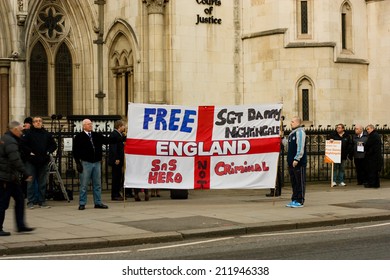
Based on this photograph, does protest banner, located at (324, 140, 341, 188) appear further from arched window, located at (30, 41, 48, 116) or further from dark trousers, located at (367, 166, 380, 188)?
arched window, located at (30, 41, 48, 116)

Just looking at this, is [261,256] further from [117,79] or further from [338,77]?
[117,79]

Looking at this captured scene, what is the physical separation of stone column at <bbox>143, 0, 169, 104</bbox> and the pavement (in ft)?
20.6

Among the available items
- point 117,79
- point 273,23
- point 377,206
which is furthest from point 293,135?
point 117,79

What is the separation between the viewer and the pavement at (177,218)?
12.7m

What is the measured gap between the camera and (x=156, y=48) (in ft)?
85.5

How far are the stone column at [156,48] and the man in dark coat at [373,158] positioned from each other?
23.4ft

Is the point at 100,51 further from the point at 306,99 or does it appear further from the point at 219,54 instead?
the point at 306,99

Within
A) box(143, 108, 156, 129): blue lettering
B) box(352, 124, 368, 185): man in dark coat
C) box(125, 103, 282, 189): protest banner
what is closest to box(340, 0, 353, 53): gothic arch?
box(352, 124, 368, 185): man in dark coat

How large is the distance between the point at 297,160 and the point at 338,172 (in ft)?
21.8

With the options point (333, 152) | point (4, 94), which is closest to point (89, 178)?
point (333, 152)

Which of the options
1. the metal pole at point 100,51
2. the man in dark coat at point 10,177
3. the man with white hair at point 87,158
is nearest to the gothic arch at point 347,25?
the metal pole at point 100,51

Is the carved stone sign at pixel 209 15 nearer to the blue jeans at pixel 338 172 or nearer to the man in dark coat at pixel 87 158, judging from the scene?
the blue jeans at pixel 338 172

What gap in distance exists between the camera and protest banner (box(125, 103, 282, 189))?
17828 mm

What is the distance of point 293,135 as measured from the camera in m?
17.1
